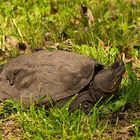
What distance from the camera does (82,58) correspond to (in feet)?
11.0

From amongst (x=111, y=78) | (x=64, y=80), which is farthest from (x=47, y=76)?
(x=111, y=78)

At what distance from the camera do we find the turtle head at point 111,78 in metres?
3.13

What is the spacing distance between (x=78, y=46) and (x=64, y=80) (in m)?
1.19

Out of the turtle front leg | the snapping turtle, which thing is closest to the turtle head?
the snapping turtle

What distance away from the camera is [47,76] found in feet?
10.7

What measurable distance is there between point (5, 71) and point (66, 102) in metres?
0.69

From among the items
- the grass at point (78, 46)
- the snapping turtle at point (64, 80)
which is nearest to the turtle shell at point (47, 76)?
the snapping turtle at point (64, 80)

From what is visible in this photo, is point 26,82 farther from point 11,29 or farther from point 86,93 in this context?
point 11,29

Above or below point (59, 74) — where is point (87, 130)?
below

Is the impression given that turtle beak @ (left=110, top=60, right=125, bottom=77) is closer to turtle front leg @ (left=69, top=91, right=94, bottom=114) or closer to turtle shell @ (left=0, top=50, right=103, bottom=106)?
turtle shell @ (left=0, top=50, right=103, bottom=106)

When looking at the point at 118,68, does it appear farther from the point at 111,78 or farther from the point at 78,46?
the point at 78,46

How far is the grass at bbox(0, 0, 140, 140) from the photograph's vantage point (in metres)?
2.93

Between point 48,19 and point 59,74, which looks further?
point 48,19

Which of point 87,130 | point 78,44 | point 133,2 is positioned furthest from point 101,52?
point 133,2
